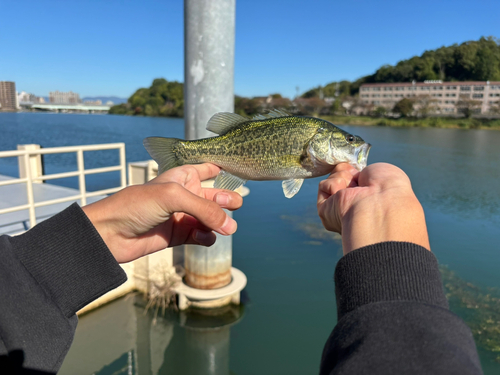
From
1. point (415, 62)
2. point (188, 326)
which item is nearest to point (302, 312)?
point (188, 326)

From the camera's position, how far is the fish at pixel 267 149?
1.96 metres

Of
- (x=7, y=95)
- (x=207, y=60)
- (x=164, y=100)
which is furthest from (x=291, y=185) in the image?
(x=164, y=100)

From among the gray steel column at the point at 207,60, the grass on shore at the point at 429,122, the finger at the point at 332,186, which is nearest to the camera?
the finger at the point at 332,186

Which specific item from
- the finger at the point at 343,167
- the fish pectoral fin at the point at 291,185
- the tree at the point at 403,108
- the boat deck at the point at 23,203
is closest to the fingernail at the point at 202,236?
the fish pectoral fin at the point at 291,185

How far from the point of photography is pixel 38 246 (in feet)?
4.57

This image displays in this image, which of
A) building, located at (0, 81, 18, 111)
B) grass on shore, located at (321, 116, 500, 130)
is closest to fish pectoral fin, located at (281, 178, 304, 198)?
building, located at (0, 81, 18, 111)

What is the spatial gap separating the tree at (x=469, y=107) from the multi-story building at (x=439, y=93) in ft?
0.52

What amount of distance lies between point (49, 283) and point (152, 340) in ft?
21.4

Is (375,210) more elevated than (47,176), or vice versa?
(375,210)

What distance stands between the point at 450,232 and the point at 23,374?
462 inches

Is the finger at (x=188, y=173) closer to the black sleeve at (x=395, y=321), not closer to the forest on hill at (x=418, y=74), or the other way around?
the black sleeve at (x=395, y=321)

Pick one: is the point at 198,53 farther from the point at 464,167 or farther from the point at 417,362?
the point at 464,167

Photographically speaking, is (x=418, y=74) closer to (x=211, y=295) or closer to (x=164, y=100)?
(x=164, y=100)

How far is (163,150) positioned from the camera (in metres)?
2.06
